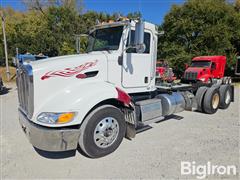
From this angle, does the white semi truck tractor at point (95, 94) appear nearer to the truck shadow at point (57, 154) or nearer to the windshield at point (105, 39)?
the windshield at point (105, 39)

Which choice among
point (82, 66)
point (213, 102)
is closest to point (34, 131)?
point (82, 66)

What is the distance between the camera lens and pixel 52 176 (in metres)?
3.02

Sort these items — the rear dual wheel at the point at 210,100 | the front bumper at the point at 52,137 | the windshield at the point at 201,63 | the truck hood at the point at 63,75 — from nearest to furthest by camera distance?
the front bumper at the point at 52,137 < the truck hood at the point at 63,75 < the rear dual wheel at the point at 210,100 < the windshield at the point at 201,63

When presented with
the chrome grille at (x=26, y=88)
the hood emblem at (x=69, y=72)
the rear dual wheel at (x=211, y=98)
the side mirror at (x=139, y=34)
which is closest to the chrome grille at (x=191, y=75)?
the rear dual wheel at (x=211, y=98)

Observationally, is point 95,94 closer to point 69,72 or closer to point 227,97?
point 69,72

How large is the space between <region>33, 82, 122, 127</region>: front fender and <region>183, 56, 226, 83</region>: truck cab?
723cm

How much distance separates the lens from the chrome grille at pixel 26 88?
3.12m

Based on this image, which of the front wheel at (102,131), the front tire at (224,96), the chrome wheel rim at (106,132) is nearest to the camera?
the front wheel at (102,131)

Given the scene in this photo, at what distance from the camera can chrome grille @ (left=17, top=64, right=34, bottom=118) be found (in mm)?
3123

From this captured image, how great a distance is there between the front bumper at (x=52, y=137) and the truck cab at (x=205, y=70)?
7.78 m

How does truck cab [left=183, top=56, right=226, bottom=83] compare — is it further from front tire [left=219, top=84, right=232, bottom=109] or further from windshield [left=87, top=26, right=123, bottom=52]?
windshield [left=87, top=26, right=123, bottom=52]

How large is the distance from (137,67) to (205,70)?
6539mm

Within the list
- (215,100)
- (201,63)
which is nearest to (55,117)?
(215,100)

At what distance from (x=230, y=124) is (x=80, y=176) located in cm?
449
